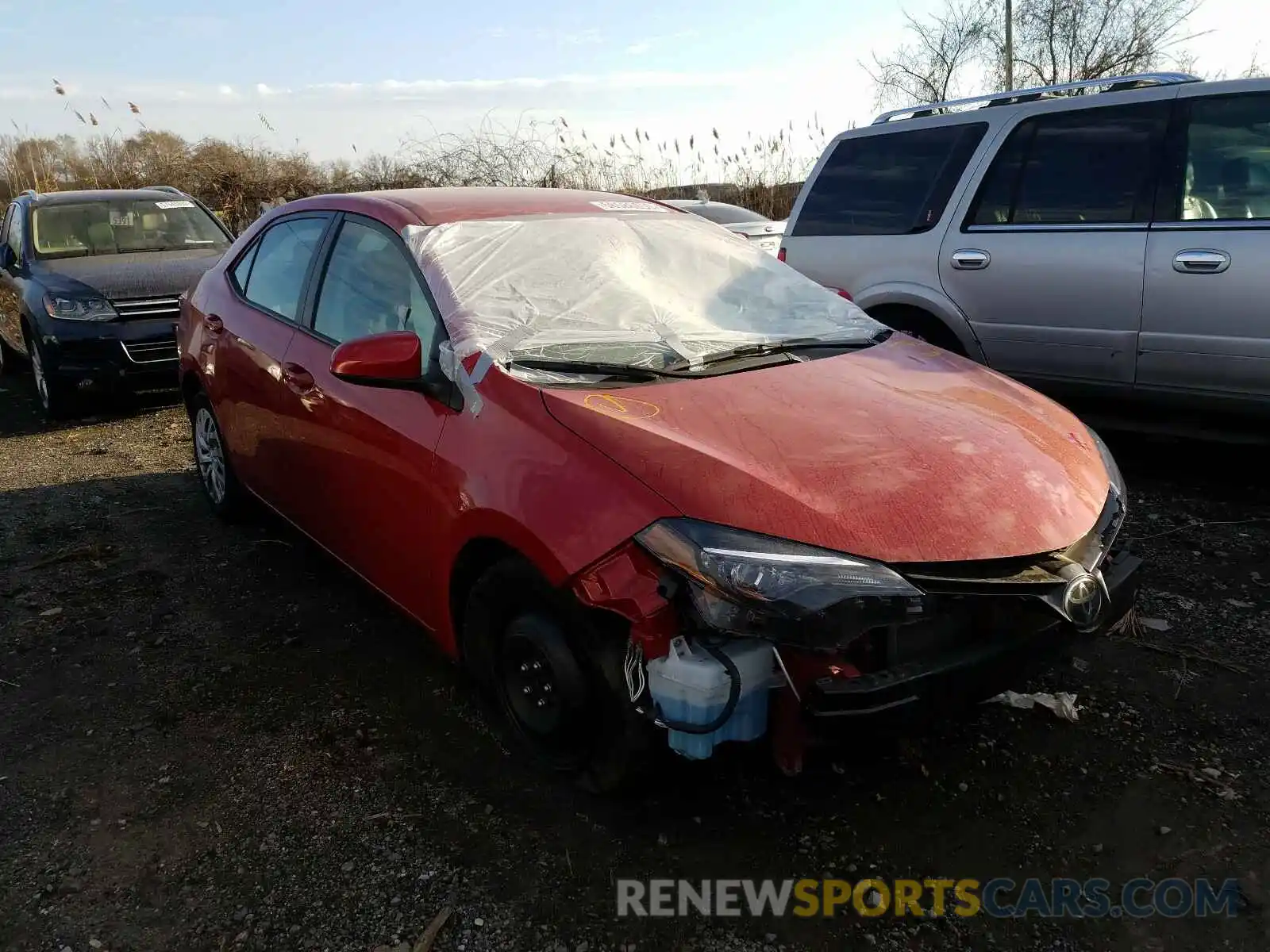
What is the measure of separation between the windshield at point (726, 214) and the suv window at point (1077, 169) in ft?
22.2

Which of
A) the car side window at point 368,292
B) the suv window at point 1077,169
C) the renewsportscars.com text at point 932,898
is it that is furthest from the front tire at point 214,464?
the suv window at point 1077,169

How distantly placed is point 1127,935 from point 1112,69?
94.0 feet

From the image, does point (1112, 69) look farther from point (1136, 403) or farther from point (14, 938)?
point (14, 938)

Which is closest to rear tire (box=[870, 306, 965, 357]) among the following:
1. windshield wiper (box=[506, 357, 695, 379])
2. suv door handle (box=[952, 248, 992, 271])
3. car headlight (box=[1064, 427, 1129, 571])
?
suv door handle (box=[952, 248, 992, 271])

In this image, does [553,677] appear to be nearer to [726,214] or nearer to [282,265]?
[282,265]

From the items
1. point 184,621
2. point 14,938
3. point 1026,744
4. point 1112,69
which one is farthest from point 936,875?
point 1112,69

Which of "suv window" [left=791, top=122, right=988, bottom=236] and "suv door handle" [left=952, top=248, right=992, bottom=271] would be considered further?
"suv window" [left=791, top=122, right=988, bottom=236]

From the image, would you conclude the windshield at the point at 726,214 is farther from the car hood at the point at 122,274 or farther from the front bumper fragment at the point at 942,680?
the front bumper fragment at the point at 942,680

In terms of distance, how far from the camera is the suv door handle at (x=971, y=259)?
527cm

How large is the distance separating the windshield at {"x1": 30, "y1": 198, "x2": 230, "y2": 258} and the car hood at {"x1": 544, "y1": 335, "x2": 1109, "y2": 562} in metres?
7.16

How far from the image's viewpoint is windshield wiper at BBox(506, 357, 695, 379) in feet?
9.04

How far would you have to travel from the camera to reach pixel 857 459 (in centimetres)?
239

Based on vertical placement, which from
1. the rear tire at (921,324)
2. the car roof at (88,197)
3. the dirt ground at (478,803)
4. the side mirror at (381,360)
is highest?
the car roof at (88,197)

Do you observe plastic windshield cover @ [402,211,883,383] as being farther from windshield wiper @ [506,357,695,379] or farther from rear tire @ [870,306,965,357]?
rear tire @ [870,306,965,357]
